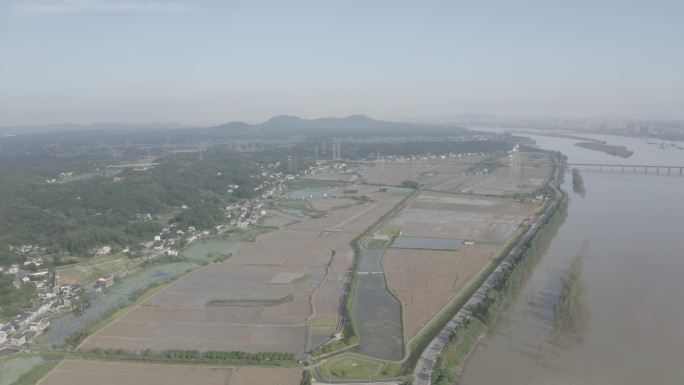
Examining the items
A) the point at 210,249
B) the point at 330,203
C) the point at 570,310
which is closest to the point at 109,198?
the point at 210,249

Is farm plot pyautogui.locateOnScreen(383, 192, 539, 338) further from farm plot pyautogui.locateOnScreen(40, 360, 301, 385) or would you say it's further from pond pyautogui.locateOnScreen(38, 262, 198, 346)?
pond pyautogui.locateOnScreen(38, 262, 198, 346)

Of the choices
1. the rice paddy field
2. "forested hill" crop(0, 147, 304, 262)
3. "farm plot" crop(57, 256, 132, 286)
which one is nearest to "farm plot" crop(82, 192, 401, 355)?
the rice paddy field

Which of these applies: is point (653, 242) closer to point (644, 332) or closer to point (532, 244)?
point (532, 244)

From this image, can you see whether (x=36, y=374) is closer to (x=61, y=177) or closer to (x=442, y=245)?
(x=442, y=245)

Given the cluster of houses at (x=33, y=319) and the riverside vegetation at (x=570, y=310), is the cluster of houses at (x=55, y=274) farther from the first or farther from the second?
the riverside vegetation at (x=570, y=310)

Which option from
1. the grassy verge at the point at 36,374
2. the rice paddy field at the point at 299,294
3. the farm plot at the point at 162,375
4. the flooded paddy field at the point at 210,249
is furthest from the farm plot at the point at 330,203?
the grassy verge at the point at 36,374

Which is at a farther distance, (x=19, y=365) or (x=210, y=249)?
(x=210, y=249)
